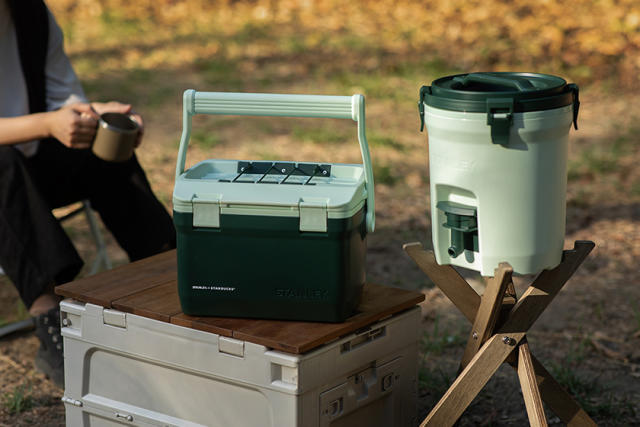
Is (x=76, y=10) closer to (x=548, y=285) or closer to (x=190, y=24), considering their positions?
(x=190, y=24)

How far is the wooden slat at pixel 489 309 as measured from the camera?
1.94m

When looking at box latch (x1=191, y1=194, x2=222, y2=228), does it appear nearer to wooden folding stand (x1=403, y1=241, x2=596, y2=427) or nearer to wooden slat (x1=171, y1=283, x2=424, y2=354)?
wooden slat (x1=171, y1=283, x2=424, y2=354)

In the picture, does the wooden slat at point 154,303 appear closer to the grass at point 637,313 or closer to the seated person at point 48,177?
the seated person at point 48,177

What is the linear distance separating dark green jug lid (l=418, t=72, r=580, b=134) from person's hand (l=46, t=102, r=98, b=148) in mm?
1255

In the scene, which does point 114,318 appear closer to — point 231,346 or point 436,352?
point 231,346

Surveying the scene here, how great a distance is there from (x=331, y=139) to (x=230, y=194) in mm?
3670

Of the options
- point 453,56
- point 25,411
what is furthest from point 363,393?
point 453,56

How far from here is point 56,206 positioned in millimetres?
3066

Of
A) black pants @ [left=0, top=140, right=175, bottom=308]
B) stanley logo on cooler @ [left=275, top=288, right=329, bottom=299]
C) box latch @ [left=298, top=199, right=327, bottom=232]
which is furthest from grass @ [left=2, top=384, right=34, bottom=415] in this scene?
box latch @ [left=298, top=199, right=327, bottom=232]

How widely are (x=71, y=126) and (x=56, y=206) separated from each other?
395 mm

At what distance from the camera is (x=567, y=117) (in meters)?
→ 1.91

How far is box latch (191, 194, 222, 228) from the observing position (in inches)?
77.7

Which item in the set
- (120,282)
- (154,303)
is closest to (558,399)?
(154,303)

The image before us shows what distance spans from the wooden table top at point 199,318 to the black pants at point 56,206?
1.25ft
